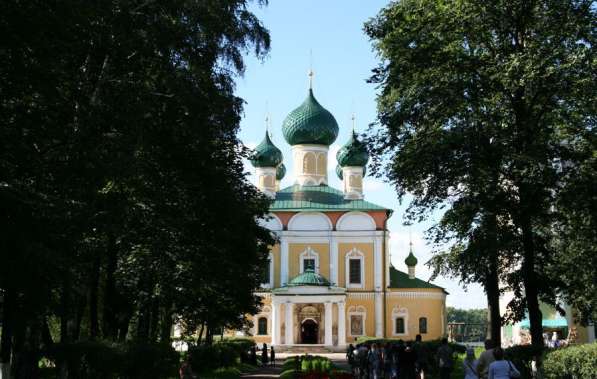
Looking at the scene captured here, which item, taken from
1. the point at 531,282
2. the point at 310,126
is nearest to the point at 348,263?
the point at 310,126

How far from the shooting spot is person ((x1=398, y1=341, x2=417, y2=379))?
679 inches

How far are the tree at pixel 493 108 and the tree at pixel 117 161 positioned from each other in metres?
3.88

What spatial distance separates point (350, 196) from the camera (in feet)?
174

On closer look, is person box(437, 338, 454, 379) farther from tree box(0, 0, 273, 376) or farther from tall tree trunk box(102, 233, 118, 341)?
tall tree trunk box(102, 233, 118, 341)

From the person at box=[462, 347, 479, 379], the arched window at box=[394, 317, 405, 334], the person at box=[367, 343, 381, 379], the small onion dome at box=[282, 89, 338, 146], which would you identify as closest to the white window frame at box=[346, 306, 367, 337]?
the arched window at box=[394, 317, 405, 334]

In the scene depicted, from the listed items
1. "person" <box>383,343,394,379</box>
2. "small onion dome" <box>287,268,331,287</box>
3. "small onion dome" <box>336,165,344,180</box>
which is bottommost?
"person" <box>383,343,394,379</box>

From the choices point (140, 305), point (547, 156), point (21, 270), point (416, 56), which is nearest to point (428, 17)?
point (416, 56)

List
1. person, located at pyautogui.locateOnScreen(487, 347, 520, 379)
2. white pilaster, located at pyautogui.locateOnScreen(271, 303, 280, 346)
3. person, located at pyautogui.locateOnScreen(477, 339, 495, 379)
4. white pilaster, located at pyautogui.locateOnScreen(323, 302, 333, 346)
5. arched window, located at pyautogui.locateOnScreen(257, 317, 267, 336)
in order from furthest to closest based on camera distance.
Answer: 1. arched window, located at pyautogui.locateOnScreen(257, 317, 267, 336)
2. white pilaster, located at pyautogui.locateOnScreen(271, 303, 280, 346)
3. white pilaster, located at pyautogui.locateOnScreen(323, 302, 333, 346)
4. person, located at pyautogui.locateOnScreen(477, 339, 495, 379)
5. person, located at pyautogui.locateOnScreen(487, 347, 520, 379)

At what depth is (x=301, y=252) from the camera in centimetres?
5147

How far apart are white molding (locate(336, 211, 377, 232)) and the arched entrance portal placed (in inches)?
249

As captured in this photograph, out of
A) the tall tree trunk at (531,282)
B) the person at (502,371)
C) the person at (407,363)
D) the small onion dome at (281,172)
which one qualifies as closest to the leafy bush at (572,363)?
the person at (502,371)

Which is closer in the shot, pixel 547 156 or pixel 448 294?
pixel 547 156

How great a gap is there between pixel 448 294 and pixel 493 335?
3428 centimetres

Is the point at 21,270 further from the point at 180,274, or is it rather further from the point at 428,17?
the point at 428,17
